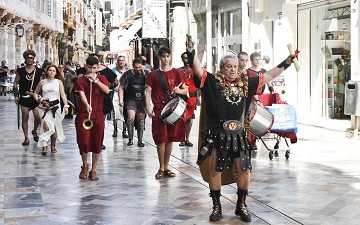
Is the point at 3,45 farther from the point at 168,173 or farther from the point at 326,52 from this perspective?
the point at 168,173

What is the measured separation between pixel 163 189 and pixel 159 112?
4.07 ft

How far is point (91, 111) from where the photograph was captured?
8.20 m

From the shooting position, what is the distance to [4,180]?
819 centimetres

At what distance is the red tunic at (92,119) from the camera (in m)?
8.23

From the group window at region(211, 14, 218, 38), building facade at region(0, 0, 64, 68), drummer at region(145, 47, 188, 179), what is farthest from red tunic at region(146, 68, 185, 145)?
building facade at region(0, 0, 64, 68)

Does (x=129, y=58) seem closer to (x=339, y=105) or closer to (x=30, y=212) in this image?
(x=339, y=105)

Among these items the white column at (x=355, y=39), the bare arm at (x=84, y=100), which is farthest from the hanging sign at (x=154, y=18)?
the bare arm at (x=84, y=100)

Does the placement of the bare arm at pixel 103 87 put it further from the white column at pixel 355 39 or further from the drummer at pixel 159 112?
the white column at pixel 355 39

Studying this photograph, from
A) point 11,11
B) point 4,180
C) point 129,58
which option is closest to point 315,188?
point 4,180

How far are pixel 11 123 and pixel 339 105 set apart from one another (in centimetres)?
849

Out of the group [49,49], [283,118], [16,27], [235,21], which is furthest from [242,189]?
[49,49]

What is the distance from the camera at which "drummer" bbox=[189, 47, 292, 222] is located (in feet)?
19.2

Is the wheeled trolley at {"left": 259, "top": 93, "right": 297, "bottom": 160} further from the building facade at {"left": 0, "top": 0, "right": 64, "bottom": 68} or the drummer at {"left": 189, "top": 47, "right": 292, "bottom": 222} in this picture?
the building facade at {"left": 0, "top": 0, "right": 64, "bottom": 68}

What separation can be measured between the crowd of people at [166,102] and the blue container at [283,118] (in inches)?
20.0
